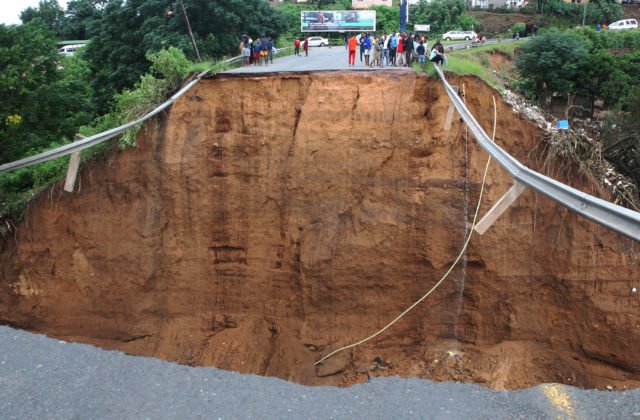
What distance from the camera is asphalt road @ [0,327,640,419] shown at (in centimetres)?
864

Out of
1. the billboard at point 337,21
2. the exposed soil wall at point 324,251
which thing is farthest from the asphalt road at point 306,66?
the billboard at point 337,21

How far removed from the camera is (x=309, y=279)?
1120 cm

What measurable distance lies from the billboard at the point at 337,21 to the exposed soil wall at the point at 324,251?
26.6m

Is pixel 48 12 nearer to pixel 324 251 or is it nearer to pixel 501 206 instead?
pixel 324 251

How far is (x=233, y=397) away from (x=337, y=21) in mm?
31984

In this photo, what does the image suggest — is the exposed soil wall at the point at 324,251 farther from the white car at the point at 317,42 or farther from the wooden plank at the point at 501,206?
the white car at the point at 317,42

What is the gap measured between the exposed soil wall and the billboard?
87.1ft

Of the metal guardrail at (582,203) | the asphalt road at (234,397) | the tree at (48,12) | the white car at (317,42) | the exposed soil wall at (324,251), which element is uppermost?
the tree at (48,12)

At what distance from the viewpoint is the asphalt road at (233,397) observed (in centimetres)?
864

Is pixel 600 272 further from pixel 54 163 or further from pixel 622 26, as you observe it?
Result: pixel 622 26

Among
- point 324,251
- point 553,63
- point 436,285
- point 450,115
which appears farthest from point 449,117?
point 553,63

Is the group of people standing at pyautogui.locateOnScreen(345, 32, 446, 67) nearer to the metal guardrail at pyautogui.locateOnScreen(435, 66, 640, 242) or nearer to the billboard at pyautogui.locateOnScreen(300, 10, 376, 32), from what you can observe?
the metal guardrail at pyautogui.locateOnScreen(435, 66, 640, 242)

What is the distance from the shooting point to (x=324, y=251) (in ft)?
36.4

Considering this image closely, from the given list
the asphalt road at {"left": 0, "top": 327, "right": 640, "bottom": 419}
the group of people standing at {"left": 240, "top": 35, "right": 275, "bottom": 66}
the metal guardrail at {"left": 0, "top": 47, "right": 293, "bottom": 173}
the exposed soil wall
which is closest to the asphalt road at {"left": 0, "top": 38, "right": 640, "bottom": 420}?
the asphalt road at {"left": 0, "top": 327, "right": 640, "bottom": 419}
